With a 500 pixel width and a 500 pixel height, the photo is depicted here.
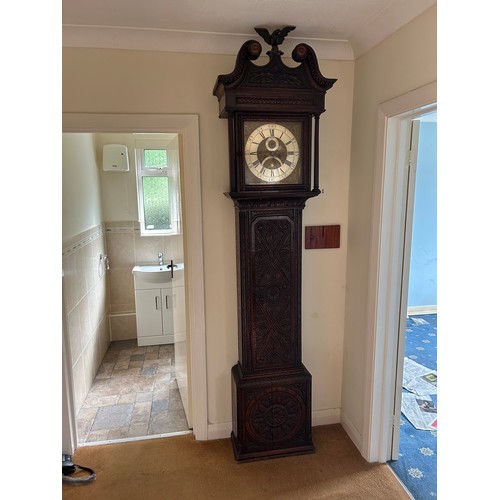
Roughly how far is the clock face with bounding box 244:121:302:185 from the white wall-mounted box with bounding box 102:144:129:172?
225cm

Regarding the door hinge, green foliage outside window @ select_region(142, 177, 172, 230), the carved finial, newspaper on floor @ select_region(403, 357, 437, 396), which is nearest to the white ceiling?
the carved finial

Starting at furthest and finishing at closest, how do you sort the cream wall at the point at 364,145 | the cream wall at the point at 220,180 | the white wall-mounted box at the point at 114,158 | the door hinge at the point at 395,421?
the white wall-mounted box at the point at 114,158
the door hinge at the point at 395,421
the cream wall at the point at 220,180
the cream wall at the point at 364,145

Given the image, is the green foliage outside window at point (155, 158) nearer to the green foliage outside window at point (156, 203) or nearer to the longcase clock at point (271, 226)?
the green foliage outside window at point (156, 203)

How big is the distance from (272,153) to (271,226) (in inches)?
15.3

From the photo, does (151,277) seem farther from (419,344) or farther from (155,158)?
(419,344)

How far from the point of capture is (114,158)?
3869 millimetres

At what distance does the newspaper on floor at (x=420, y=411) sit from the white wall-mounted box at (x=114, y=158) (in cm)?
327

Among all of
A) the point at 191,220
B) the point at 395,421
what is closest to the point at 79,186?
the point at 191,220

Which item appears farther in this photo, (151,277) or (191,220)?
(151,277)

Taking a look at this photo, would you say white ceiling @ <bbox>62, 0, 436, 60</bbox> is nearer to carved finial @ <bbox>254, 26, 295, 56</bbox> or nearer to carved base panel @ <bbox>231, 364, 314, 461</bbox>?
carved finial @ <bbox>254, 26, 295, 56</bbox>

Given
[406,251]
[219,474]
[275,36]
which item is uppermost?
[275,36]

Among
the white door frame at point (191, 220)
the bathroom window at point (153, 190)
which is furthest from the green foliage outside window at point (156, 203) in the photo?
the white door frame at point (191, 220)

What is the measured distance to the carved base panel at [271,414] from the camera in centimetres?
227

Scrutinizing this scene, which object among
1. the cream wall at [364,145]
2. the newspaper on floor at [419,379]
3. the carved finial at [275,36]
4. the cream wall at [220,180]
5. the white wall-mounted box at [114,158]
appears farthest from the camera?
the white wall-mounted box at [114,158]
